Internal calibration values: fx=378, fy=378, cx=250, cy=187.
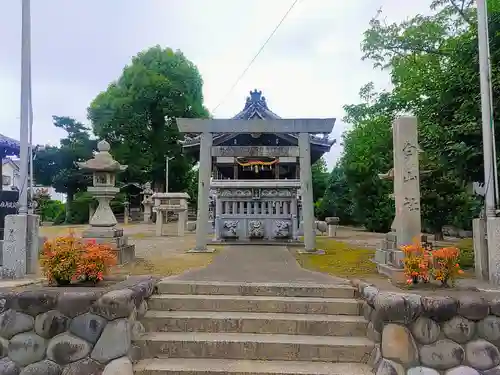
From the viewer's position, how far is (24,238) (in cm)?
668

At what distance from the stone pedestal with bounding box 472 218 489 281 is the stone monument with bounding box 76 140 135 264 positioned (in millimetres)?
6619


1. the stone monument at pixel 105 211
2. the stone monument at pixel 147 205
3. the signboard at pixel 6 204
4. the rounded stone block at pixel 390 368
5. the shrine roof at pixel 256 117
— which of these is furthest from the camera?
the stone monument at pixel 147 205

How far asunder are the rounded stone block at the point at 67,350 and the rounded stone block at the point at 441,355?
3.62 metres

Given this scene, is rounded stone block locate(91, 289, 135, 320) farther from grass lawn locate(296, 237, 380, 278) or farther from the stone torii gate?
the stone torii gate

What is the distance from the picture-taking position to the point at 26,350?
13.8ft

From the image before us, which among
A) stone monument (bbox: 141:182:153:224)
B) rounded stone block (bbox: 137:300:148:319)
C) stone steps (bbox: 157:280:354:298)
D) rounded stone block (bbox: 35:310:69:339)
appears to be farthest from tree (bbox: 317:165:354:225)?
rounded stone block (bbox: 35:310:69:339)

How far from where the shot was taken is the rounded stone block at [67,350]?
4145 millimetres

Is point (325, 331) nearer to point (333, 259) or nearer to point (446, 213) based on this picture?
point (333, 259)

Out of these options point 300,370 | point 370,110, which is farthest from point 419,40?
point 300,370

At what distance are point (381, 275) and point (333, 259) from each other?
240 cm

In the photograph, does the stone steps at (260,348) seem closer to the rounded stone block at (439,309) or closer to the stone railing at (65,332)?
the stone railing at (65,332)

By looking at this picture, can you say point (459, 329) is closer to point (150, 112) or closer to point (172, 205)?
point (172, 205)

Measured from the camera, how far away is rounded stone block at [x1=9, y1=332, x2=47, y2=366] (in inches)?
165

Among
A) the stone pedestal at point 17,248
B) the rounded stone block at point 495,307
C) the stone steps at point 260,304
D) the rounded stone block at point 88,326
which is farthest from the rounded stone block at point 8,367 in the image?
the rounded stone block at point 495,307
